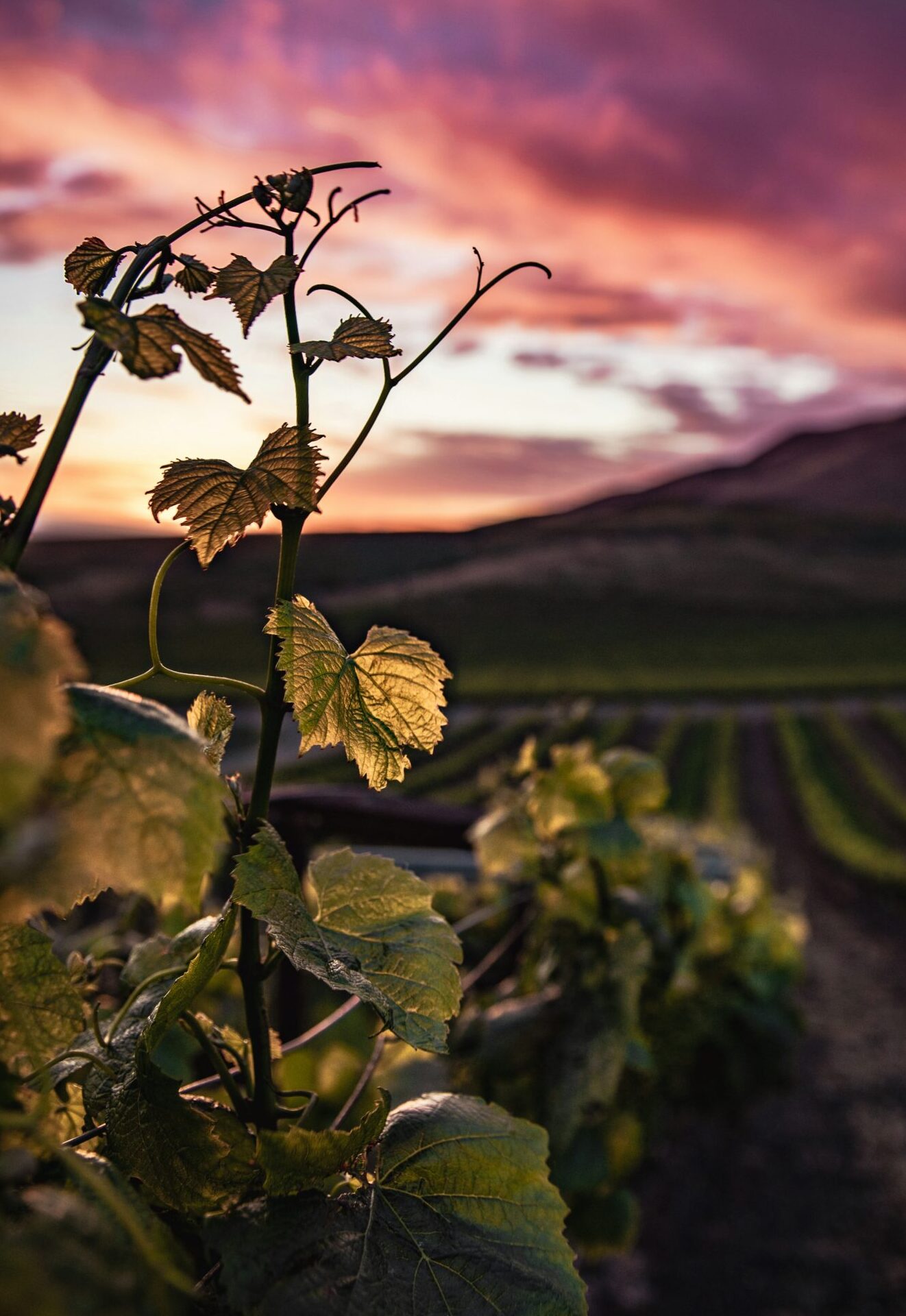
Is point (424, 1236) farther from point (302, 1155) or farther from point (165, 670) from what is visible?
point (165, 670)

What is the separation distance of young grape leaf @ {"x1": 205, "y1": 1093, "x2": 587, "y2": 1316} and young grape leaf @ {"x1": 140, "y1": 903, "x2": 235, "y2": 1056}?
0.14m

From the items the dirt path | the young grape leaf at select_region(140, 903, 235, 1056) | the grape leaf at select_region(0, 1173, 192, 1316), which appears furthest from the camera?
the dirt path

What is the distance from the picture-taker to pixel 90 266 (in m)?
0.66

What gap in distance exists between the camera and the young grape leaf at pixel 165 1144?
59 cm

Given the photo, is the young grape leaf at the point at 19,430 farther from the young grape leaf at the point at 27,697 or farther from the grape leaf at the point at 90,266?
the young grape leaf at the point at 27,697

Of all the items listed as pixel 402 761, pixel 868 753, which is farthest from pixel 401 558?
pixel 402 761

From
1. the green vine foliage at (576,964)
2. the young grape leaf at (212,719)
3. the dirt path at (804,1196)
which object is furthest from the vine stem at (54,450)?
the dirt path at (804,1196)

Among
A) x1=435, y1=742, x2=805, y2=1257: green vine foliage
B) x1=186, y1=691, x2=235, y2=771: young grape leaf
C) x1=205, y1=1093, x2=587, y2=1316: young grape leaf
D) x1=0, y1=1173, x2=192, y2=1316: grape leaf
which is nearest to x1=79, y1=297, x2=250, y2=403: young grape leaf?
x1=186, y1=691, x2=235, y2=771: young grape leaf

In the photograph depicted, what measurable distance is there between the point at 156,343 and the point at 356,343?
181 millimetres

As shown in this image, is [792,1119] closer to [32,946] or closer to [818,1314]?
[818,1314]

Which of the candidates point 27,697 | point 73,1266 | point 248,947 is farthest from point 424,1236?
point 27,697

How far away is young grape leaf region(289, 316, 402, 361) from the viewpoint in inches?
25.1

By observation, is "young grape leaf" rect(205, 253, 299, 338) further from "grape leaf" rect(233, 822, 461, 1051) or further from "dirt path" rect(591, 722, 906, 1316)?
"dirt path" rect(591, 722, 906, 1316)

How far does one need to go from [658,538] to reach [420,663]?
65.4m
